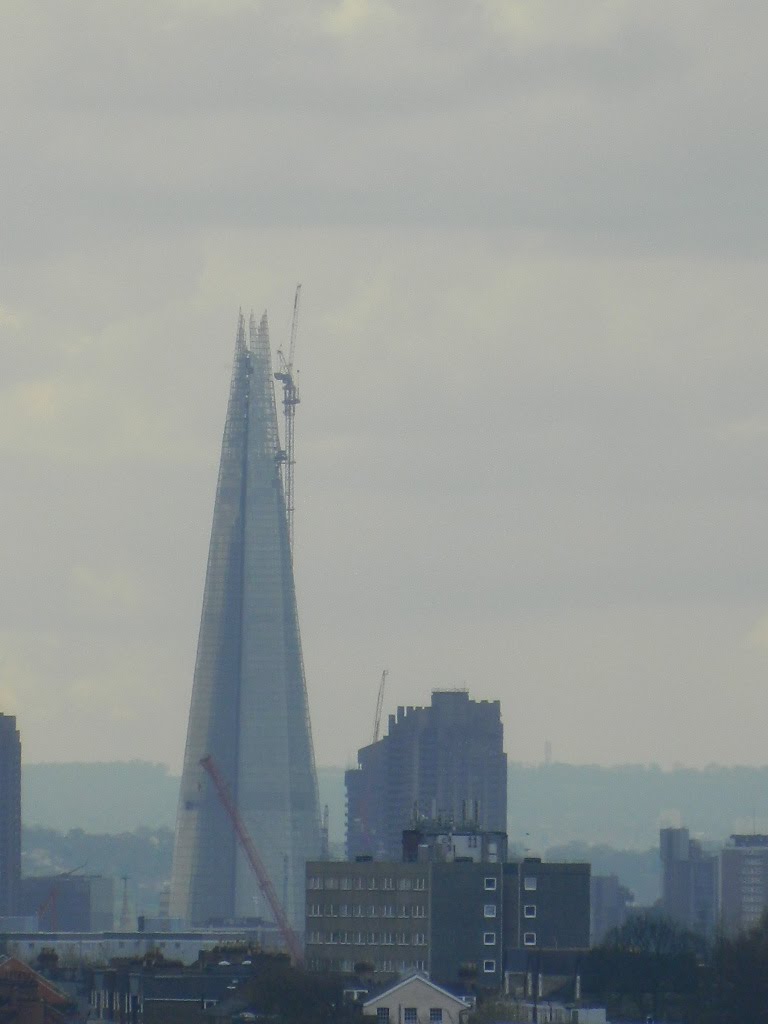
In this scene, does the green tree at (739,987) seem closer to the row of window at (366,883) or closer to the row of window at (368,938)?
the row of window at (366,883)

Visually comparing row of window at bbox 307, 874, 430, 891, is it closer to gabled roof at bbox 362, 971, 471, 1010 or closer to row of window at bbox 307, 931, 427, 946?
row of window at bbox 307, 931, 427, 946

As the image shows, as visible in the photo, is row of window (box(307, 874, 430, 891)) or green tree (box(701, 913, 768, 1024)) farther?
row of window (box(307, 874, 430, 891))

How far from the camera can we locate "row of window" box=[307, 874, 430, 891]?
438ft

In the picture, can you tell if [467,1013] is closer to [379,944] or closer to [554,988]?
[554,988]

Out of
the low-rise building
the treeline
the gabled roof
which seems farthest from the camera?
the gabled roof

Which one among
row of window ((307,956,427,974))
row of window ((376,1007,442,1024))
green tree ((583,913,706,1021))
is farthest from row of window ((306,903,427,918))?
row of window ((376,1007,442,1024))

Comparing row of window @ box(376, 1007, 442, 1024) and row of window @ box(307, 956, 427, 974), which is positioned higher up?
row of window @ box(307, 956, 427, 974)

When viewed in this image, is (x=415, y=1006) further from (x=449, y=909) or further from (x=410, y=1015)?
(x=449, y=909)

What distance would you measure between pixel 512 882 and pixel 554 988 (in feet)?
71.5

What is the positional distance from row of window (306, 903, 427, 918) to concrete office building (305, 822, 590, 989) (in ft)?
0.13

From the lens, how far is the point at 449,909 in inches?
5182

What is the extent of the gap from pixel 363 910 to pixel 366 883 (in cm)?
109

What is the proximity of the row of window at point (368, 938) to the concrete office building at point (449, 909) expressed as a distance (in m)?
0.04

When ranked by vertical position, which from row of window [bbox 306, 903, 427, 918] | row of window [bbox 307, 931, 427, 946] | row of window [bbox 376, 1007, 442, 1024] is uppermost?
row of window [bbox 306, 903, 427, 918]
